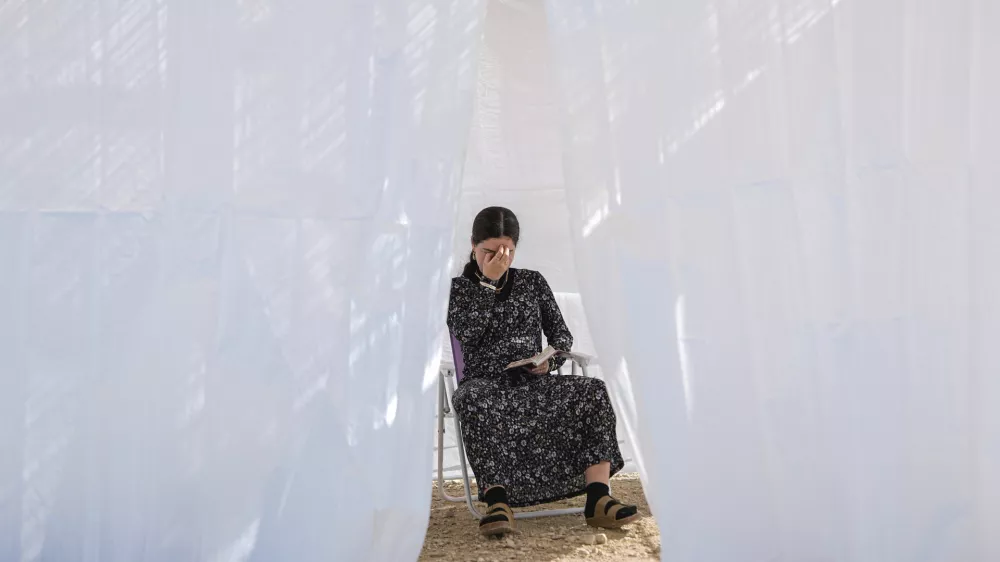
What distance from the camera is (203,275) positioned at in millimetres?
1978

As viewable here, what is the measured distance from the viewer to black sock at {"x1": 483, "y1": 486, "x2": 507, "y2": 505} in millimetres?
2809

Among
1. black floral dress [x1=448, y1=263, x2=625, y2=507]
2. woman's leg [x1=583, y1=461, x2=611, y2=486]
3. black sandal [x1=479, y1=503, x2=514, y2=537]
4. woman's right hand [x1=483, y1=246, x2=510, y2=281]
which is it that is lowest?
black sandal [x1=479, y1=503, x2=514, y2=537]

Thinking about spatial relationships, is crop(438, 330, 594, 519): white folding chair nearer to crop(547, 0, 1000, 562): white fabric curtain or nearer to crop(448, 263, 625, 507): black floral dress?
crop(448, 263, 625, 507): black floral dress

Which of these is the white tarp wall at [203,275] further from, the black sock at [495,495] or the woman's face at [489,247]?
the woman's face at [489,247]

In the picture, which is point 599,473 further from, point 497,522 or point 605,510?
point 497,522

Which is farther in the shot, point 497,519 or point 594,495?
point 594,495

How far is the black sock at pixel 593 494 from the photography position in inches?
111

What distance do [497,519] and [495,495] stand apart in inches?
4.3

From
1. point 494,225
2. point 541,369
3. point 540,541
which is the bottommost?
point 540,541

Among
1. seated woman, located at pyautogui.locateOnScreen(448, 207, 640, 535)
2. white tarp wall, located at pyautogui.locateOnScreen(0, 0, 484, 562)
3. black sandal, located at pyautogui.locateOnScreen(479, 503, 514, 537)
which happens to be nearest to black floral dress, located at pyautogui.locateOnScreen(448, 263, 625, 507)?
seated woman, located at pyautogui.locateOnScreen(448, 207, 640, 535)

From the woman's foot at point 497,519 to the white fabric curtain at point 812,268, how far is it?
76 cm

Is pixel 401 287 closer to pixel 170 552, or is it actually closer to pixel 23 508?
pixel 170 552

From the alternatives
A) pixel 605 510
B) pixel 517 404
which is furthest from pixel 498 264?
pixel 605 510

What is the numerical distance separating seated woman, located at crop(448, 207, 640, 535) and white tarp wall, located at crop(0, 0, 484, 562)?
80 centimetres
